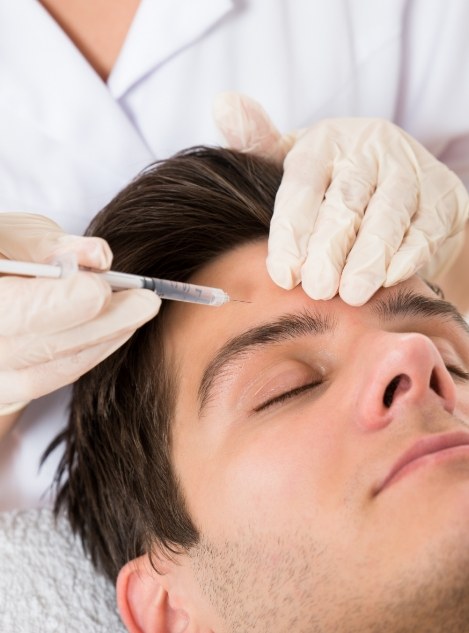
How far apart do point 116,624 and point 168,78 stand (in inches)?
41.4

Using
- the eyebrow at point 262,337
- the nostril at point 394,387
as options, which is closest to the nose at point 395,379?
the nostril at point 394,387

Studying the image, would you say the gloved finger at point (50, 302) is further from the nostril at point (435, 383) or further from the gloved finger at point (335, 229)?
the nostril at point (435, 383)

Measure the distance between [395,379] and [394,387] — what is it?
0.04 feet

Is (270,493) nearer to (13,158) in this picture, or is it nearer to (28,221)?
(28,221)

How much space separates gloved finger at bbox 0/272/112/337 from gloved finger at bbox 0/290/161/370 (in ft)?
0.09

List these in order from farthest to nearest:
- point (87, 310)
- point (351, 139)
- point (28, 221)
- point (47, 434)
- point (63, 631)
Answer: point (47, 434) < point (351, 139) < point (63, 631) < point (28, 221) < point (87, 310)

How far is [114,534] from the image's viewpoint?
130 cm

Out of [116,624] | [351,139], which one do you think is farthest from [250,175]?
[116,624]

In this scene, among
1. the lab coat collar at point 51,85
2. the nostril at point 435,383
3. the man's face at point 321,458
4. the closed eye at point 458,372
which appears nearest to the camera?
the man's face at point 321,458

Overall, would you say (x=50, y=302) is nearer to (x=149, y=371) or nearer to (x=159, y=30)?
(x=149, y=371)

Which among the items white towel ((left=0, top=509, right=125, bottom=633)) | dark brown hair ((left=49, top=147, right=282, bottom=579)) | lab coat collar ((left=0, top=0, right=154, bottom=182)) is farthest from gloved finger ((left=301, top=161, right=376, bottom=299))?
white towel ((left=0, top=509, right=125, bottom=633))

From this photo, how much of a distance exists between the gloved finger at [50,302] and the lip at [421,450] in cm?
43

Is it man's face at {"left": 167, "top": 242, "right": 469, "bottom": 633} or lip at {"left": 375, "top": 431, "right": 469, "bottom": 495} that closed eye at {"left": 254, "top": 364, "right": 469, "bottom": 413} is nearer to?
man's face at {"left": 167, "top": 242, "right": 469, "bottom": 633}

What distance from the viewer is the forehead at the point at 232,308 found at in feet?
3.61
